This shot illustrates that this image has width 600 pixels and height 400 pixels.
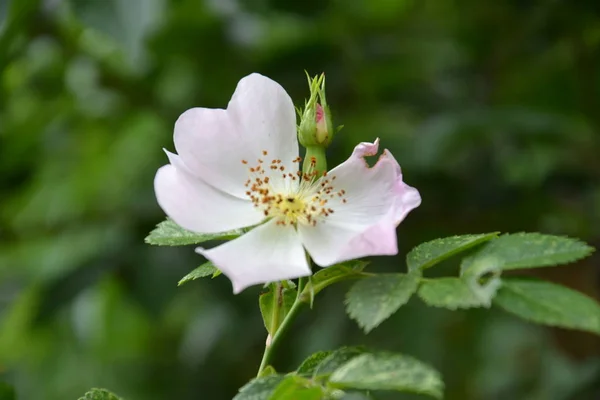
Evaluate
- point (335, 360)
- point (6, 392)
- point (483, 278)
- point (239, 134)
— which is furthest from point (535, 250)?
point (6, 392)

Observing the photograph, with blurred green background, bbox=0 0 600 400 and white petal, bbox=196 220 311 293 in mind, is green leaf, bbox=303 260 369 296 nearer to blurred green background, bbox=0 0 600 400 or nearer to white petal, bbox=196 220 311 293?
white petal, bbox=196 220 311 293

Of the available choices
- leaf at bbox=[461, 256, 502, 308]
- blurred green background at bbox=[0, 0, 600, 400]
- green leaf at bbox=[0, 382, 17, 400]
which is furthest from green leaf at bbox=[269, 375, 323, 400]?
blurred green background at bbox=[0, 0, 600, 400]

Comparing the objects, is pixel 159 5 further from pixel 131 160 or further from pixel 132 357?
pixel 132 357

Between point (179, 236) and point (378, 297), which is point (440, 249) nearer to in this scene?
point (378, 297)

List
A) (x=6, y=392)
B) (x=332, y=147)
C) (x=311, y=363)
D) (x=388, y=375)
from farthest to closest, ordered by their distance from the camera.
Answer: (x=332, y=147) < (x=6, y=392) < (x=311, y=363) < (x=388, y=375)

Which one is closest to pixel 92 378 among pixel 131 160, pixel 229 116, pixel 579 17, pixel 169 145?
pixel 131 160

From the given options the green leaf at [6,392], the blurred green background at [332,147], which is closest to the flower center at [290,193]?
the green leaf at [6,392]

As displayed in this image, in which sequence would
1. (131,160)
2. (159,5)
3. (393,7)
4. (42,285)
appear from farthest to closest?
(131,160)
(393,7)
(42,285)
(159,5)
